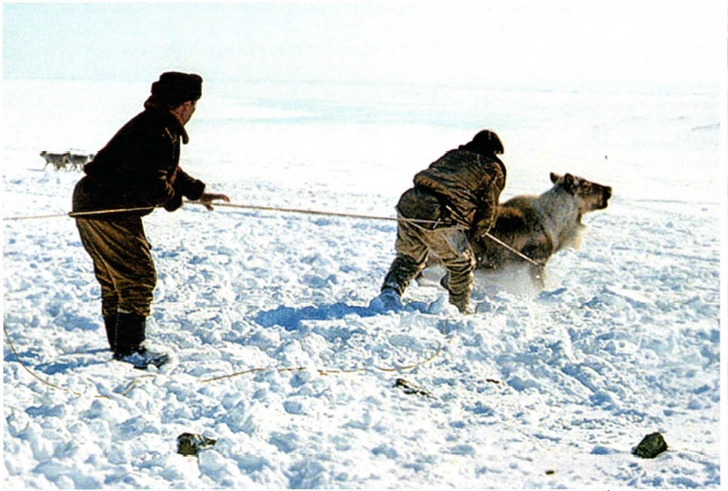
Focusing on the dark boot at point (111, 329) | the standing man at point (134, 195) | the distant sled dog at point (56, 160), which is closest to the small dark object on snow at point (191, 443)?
the standing man at point (134, 195)

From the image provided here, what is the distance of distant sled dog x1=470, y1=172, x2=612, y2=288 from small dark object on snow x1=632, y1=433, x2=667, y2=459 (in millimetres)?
3526

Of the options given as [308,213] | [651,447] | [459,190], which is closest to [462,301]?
[459,190]

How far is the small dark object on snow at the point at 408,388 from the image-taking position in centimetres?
448

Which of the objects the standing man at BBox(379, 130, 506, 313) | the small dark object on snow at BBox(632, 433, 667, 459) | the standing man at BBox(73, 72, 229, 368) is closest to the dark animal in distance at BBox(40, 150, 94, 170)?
the standing man at BBox(379, 130, 506, 313)

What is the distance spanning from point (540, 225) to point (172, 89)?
4.04 meters

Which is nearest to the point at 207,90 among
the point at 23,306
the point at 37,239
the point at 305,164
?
the point at 305,164

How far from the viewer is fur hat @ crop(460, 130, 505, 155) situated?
6281mm

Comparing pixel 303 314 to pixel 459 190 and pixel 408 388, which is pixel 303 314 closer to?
pixel 459 190

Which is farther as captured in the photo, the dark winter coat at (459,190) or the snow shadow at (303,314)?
the dark winter coat at (459,190)

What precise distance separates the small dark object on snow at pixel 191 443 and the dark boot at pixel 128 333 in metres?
1.33

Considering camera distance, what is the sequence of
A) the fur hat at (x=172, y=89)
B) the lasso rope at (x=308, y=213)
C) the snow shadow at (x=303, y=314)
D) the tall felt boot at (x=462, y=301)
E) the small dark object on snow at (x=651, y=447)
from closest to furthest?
the small dark object on snow at (x=651, y=447), the lasso rope at (x=308, y=213), the fur hat at (x=172, y=89), the snow shadow at (x=303, y=314), the tall felt boot at (x=462, y=301)

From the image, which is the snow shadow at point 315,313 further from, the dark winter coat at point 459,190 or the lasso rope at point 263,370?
the lasso rope at point 263,370

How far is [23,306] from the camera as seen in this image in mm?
5973

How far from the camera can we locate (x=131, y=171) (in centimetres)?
468
